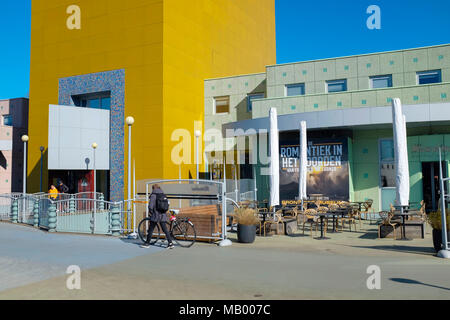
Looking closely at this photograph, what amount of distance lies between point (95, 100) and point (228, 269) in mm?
22739

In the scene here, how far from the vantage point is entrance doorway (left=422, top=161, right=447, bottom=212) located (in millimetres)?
20375

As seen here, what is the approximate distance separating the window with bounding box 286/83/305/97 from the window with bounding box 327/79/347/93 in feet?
5.06

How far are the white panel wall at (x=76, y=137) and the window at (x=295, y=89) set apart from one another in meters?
Result: 11.6

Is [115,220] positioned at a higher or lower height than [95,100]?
lower

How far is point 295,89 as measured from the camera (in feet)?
82.8

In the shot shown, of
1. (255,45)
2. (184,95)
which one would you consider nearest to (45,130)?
(184,95)

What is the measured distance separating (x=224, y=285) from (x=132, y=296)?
160 cm

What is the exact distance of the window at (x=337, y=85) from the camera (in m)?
24.1

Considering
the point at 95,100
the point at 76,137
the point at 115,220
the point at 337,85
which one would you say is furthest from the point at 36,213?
the point at 337,85

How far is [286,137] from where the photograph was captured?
23.0 meters

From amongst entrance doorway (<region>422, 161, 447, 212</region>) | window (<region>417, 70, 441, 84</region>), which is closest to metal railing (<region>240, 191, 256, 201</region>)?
entrance doorway (<region>422, 161, 447, 212</region>)

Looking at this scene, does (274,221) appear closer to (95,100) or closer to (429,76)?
(429,76)

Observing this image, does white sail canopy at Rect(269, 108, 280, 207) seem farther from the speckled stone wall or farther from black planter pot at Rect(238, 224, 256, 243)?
the speckled stone wall
